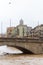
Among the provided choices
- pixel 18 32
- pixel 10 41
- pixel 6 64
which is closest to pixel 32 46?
pixel 10 41

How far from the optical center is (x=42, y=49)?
4734 cm

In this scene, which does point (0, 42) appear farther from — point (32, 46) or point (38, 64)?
point (38, 64)

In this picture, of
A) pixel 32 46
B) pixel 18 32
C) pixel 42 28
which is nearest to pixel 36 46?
pixel 32 46

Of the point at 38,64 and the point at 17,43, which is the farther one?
the point at 17,43

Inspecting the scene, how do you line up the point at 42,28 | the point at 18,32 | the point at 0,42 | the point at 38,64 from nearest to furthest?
the point at 38,64
the point at 0,42
the point at 42,28
the point at 18,32

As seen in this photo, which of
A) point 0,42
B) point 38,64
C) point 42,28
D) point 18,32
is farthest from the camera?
point 18,32

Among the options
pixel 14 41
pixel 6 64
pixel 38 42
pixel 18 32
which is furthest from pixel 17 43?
pixel 18 32

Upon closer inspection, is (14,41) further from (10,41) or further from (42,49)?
(42,49)

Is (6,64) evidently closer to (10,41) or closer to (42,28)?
(10,41)

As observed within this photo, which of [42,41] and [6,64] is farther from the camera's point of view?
[42,41]

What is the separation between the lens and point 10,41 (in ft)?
150

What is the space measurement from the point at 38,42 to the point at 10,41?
4803 mm

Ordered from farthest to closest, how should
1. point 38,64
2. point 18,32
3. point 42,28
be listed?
point 18,32 < point 42,28 < point 38,64

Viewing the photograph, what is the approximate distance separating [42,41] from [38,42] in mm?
786
